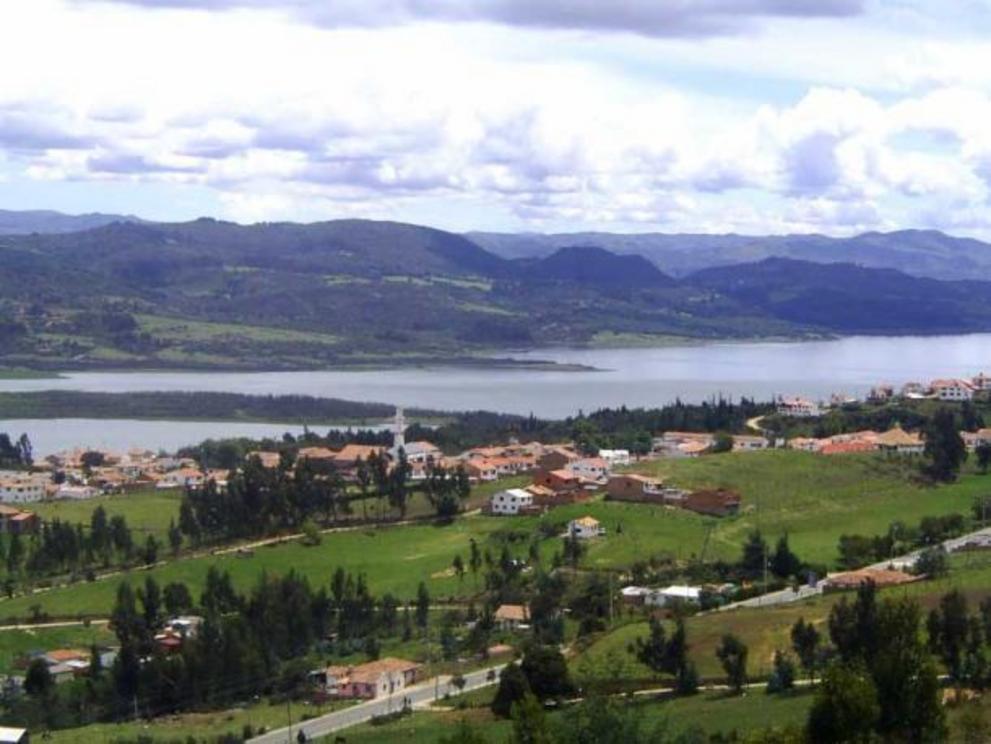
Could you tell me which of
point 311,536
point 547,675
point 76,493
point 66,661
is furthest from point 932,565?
point 76,493

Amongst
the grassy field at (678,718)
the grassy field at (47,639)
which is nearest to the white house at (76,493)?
the grassy field at (47,639)

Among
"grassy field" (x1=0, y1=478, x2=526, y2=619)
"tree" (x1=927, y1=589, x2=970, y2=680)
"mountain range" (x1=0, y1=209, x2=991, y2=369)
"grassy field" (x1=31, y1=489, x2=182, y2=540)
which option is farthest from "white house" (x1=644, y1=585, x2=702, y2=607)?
"mountain range" (x1=0, y1=209, x2=991, y2=369)

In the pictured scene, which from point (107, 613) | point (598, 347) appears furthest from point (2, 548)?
point (598, 347)

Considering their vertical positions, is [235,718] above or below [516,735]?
below

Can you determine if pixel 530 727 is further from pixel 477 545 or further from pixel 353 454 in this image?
pixel 353 454

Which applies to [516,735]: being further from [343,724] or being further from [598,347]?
[598,347]

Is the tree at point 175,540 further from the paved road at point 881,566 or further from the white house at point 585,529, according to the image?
the paved road at point 881,566

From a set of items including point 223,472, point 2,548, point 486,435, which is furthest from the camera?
point 486,435
